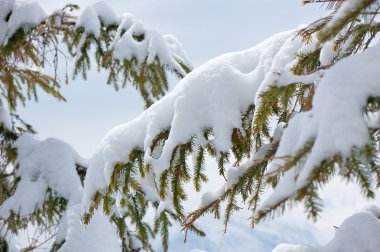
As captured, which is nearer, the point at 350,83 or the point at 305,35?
the point at 350,83

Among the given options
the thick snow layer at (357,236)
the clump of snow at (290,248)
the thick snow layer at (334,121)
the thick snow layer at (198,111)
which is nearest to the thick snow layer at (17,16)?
the thick snow layer at (198,111)

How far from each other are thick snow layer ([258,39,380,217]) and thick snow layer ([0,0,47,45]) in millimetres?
4317

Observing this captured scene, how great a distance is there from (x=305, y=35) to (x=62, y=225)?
9.49 ft

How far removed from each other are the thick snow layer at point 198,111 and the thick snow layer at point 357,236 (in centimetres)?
74

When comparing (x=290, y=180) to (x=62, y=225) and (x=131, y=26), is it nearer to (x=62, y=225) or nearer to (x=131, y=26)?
(x=62, y=225)

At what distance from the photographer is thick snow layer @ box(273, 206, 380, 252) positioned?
1.96 metres

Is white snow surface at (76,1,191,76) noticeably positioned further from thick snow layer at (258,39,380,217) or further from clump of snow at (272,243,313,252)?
thick snow layer at (258,39,380,217)

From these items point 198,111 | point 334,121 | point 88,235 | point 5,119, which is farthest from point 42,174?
point 334,121

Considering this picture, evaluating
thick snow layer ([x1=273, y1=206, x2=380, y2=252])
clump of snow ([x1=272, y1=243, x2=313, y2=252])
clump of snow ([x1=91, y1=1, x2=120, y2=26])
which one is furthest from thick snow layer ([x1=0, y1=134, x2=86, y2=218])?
thick snow layer ([x1=273, y1=206, x2=380, y2=252])

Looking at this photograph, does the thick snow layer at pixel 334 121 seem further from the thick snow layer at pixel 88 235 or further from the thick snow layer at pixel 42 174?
the thick snow layer at pixel 42 174

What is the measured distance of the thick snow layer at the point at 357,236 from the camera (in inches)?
77.0

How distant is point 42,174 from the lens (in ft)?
15.1

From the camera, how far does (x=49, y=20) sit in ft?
16.5

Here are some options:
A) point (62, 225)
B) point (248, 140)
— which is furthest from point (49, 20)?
point (248, 140)
